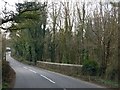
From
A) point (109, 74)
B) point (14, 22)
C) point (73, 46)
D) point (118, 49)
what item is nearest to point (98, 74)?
point (109, 74)

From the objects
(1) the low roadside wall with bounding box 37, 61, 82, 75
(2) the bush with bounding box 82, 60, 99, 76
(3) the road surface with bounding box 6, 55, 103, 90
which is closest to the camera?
(3) the road surface with bounding box 6, 55, 103, 90

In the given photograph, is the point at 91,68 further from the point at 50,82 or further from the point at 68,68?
the point at 50,82

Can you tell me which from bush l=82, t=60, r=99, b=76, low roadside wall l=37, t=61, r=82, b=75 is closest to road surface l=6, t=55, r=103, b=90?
bush l=82, t=60, r=99, b=76

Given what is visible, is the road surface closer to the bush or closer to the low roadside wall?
the bush

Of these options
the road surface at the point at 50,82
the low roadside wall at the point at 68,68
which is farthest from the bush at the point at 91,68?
the road surface at the point at 50,82

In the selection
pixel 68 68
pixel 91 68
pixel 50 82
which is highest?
pixel 91 68

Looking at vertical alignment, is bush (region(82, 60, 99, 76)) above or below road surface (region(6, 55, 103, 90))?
above

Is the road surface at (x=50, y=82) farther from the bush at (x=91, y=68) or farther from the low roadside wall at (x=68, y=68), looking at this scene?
the low roadside wall at (x=68, y=68)

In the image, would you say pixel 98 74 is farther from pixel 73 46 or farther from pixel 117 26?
pixel 73 46

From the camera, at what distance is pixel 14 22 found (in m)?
26.4

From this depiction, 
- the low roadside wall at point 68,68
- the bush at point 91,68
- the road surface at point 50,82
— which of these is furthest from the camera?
the low roadside wall at point 68,68

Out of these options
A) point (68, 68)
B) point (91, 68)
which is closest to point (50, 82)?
point (91, 68)

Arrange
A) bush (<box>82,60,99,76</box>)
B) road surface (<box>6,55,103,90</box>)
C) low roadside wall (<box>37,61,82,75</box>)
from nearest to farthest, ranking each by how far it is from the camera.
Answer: road surface (<box>6,55,103,90</box>) → bush (<box>82,60,99,76</box>) → low roadside wall (<box>37,61,82,75</box>)

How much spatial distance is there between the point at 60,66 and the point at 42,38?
23.6 metres
